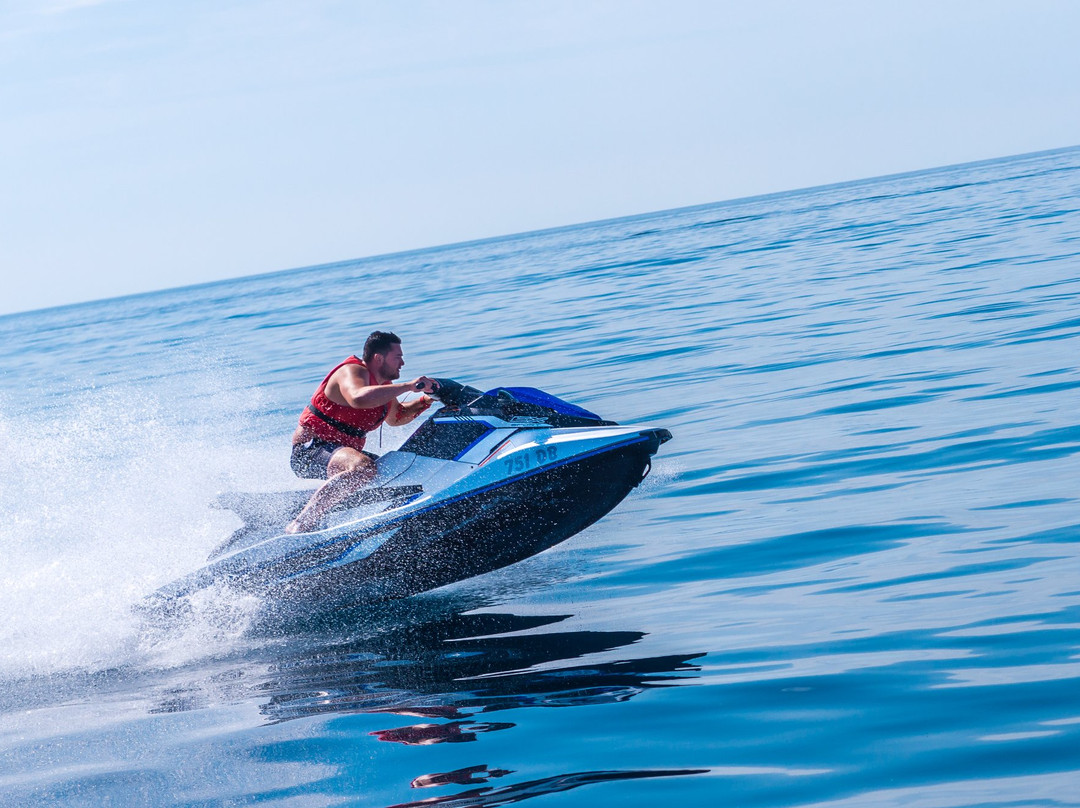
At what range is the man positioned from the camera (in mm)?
6734

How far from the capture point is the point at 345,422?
7078mm

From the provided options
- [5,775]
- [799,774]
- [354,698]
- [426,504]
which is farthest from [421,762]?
[426,504]

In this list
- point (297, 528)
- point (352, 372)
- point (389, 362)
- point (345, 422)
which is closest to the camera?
point (297, 528)

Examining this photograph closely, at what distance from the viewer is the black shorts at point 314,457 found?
7.02 m

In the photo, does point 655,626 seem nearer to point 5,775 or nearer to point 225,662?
point 225,662

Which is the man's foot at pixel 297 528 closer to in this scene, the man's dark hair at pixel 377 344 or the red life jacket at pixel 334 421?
the red life jacket at pixel 334 421

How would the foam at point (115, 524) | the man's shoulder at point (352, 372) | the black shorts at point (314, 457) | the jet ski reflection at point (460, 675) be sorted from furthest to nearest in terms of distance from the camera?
the black shorts at point (314, 457), the man's shoulder at point (352, 372), the foam at point (115, 524), the jet ski reflection at point (460, 675)

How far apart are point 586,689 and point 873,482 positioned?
3684 millimetres

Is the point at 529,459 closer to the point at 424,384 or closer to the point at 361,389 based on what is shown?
the point at 424,384

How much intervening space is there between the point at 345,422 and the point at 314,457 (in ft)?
0.94

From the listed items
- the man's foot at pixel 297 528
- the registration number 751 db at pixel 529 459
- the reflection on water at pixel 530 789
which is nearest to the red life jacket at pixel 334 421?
the man's foot at pixel 297 528

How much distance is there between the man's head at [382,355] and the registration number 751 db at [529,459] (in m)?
0.93

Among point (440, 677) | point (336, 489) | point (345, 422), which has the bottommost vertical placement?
point (440, 677)

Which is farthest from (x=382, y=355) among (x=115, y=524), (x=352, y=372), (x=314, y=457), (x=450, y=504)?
(x=115, y=524)
